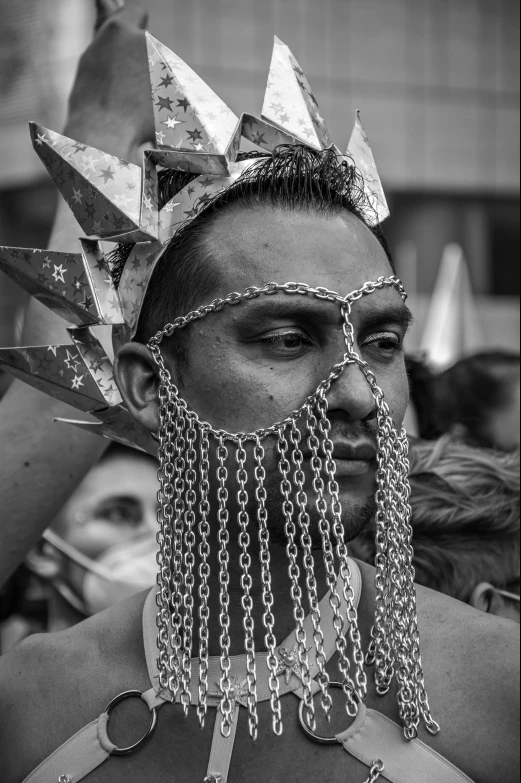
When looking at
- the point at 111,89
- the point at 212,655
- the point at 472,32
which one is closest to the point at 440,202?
the point at 472,32

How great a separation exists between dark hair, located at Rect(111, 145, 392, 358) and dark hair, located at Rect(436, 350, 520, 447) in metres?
1.81

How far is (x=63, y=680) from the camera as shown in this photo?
8.31 ft

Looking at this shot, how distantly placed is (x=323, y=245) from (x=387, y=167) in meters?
10.1

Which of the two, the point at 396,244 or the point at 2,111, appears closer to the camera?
the point at 2,111

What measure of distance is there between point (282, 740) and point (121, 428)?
96 cm

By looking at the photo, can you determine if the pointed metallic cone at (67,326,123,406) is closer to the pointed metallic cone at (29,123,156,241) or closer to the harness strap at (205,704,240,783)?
the pointed metallic cone at (29,123,156,241)

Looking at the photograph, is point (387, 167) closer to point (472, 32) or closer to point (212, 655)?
point (472, 32)

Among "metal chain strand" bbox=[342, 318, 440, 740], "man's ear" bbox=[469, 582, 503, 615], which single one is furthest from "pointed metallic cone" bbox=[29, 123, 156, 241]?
"man's ear" bbox=[469, 582, 503, 615]

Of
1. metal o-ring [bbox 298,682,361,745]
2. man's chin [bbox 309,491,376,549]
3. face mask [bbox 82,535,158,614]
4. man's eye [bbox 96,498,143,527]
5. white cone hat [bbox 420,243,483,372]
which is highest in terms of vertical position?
man's chin [bbox 309,491,376,549]

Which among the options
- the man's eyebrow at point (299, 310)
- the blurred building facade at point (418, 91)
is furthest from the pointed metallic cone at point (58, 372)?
the blurred building facade at point (418, 91)

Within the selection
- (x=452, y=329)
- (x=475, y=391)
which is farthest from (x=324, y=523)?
(x=452, y=329)

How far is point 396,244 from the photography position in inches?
476

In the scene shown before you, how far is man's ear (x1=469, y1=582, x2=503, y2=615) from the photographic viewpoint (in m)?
3.01

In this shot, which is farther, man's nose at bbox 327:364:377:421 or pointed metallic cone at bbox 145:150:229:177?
pointed metallic cone at bbox 145:150:229:177
